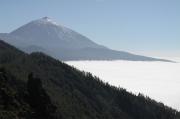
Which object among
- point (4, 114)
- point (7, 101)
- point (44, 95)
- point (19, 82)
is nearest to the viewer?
point (4, 114)

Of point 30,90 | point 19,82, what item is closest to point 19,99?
point 30,90

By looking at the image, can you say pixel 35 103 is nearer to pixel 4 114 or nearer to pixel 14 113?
pixel 14 113

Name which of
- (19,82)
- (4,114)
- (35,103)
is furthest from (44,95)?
(19,82)

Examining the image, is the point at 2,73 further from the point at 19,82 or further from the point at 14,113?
the point at 19,82

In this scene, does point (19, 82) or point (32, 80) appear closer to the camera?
point (32, 80)

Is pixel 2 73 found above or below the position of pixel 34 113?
above

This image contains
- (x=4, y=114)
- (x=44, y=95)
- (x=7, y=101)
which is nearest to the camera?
(x=4, y=114)

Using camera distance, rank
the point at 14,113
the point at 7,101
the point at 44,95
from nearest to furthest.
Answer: the point at 14,113
the point at 7,101
the point at 44,95

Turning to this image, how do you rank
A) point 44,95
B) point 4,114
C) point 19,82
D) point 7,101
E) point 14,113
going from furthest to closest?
point 19,82, point 44,95, point 7,101, point 14,113, point 4,114

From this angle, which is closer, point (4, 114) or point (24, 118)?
point (4, 114)
